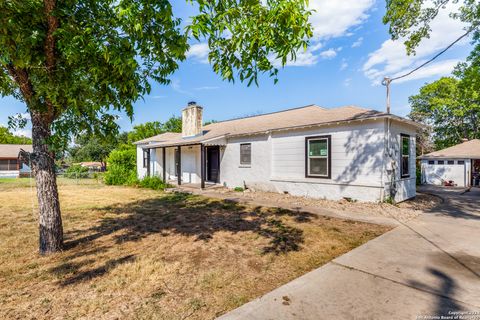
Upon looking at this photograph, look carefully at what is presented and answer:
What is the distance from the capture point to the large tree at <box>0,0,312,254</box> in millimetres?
2818

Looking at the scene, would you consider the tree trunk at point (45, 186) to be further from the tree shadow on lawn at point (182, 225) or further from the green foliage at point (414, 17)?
the green foliage at point (414, 17)

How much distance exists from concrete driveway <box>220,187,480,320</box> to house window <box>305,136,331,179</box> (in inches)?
203

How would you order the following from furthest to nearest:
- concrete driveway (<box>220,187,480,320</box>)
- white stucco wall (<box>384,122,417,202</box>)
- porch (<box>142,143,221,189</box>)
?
porch (<box>142,143,221,189</box>) → white stucco wall (<box>384,122,417,202</box>) → concrete driveway (<box>220,187,480,320</box>)

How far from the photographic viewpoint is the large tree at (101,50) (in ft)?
9.25

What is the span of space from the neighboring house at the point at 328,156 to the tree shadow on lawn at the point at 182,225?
2866mm

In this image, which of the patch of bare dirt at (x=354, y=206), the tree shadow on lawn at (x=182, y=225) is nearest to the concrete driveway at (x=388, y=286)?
the tree shadow on lawn at (x=182, y=225)

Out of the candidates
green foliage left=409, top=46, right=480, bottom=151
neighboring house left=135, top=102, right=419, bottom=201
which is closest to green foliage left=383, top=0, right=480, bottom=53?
neighboring house left=135, top=102, right=419, bottom=201

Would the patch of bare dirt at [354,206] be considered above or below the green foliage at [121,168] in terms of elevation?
below

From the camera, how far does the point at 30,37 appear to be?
3305 mm

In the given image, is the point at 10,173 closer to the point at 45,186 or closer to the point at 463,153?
the point at 45,186

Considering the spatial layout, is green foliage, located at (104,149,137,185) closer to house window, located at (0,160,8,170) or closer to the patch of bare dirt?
the patch of bare dirt

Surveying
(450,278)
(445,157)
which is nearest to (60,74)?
(450,278)

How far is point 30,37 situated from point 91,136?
1.80 meters

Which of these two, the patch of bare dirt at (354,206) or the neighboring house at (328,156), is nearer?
the patch of bare dirt at (354,206)
